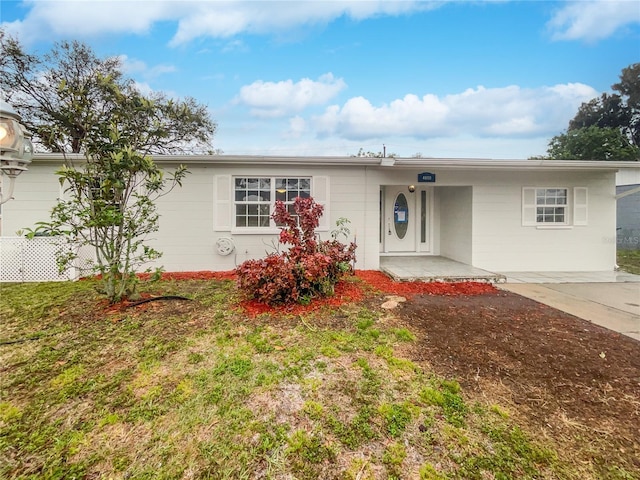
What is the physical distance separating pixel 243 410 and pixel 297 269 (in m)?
2.29

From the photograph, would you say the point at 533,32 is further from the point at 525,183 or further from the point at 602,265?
the point at 602,265

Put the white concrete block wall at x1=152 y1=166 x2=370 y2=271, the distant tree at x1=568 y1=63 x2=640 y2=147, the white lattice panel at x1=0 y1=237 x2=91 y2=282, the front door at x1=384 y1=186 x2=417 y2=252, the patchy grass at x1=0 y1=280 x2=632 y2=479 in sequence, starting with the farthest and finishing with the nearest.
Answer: the distant tree at x1=568 y1=63 x2=640 y2=147 < the front door at x1=384 y1=186 x2=417 y2=252 < the white concrete block wall at x1=152 y1=166 x2=370 y2=271 < the white lattice panel at x1=0 y1=237 x2=91 y2=282 < the patchy grass at x1=0 y1=280 x2=632 y2=479

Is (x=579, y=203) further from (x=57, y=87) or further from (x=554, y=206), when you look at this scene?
(x=57, y=87)

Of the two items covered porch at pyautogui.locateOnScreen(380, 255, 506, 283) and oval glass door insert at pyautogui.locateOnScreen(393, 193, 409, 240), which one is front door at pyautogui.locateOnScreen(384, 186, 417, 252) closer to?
oval glass door insert at pyautogui.locateOnScreen(393, 193, 409, 240)

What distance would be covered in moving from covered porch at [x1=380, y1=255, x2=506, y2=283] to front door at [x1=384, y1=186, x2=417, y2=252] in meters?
0.59

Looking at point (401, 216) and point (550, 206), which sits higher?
point (550, 206)

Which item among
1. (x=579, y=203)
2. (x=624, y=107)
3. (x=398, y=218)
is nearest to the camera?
(x=579, y=203)

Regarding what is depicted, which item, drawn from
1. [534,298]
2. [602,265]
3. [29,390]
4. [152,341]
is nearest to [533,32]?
[602,265]

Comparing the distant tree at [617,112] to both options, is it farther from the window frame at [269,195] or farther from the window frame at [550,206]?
the window frame at [269,195]

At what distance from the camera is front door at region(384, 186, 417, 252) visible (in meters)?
8.66

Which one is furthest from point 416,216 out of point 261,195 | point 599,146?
point 599,146

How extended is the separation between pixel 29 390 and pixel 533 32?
12.5 meters

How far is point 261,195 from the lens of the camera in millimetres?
7148

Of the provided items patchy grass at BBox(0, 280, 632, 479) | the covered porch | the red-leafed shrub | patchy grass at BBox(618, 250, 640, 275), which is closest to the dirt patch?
patchy grass at BBox(0, 280, 632, 479)
